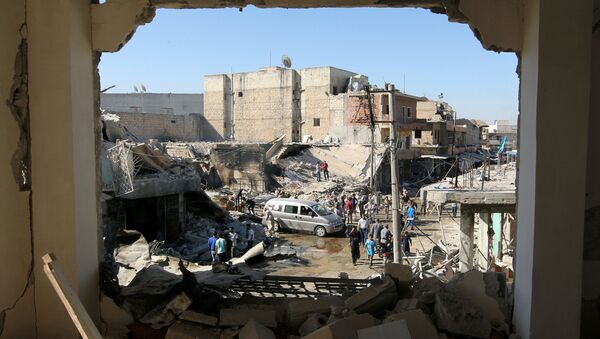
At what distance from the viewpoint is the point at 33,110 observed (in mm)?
3277

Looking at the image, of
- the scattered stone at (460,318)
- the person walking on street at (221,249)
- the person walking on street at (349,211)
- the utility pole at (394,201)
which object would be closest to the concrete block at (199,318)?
the scattered stone at (460,318)

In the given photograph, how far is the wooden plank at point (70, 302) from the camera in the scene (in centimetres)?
262

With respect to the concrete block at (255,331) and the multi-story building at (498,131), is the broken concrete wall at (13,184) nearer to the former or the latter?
the concrete block at (255,331)

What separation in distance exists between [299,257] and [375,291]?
10852 millimetres

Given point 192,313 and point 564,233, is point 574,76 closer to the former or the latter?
point 564,233

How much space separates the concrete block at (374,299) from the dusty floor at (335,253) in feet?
23.3

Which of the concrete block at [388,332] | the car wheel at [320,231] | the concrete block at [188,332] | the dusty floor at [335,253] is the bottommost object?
the dusty floor at [335,253]

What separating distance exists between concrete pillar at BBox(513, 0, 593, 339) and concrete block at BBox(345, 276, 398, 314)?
983mm

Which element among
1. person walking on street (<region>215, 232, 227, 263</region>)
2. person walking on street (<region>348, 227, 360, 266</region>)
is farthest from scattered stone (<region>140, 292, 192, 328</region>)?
person walking on street (<region>348, 227, 360, 266</region>)

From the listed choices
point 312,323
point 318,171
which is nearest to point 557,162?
point 312,323

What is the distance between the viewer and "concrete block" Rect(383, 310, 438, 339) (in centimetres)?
311

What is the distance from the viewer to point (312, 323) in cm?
336

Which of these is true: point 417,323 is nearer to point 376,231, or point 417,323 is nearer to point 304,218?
point 376,231

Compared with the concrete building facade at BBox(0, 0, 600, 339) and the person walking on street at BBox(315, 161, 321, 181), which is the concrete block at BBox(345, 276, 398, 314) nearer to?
the concrete building facade at BBox(0, 0, 600, 339)
